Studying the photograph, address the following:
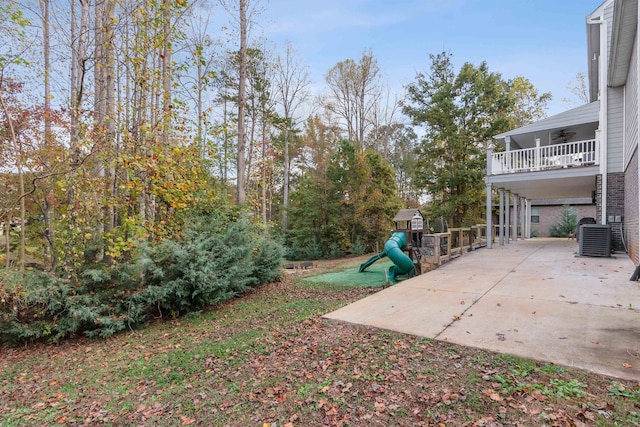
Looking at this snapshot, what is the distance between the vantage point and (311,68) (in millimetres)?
19641

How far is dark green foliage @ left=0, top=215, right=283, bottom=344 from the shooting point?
5043mm

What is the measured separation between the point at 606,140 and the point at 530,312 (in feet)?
25.6

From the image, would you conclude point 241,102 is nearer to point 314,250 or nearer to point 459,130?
point 314,250

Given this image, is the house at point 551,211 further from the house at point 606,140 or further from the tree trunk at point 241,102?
the tree trunk at point 241,102

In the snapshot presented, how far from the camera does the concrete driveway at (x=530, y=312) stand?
312cm

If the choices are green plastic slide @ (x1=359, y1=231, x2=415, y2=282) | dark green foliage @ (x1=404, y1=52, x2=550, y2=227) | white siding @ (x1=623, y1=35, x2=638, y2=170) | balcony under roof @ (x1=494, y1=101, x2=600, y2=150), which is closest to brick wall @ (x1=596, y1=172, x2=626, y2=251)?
white siding @ (x1=623, y1=35, x2=638, y2=170)

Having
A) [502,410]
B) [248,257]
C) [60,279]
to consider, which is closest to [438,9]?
[248,257]

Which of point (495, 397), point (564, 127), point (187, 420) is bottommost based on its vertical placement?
point (187, 420)

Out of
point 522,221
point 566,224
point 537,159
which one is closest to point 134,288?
point 537,159

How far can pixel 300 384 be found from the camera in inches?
118

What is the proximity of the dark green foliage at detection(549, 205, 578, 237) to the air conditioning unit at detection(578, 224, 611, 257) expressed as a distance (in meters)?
11.7

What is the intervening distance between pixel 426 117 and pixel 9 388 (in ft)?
59.5

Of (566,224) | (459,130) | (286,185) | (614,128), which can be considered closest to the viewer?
(614,128)

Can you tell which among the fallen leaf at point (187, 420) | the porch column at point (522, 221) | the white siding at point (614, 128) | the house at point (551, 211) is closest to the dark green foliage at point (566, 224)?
the house at point (551, 211)
